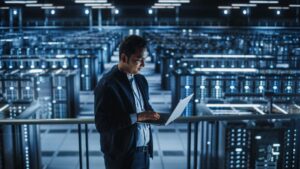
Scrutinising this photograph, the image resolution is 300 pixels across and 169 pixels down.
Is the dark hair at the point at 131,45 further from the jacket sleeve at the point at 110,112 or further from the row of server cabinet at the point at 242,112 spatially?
the row of server cabinet at the point at 242,112

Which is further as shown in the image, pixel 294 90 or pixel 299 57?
pixel 299 57

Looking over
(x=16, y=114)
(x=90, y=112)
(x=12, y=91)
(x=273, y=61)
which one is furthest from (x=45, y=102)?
(x=273, y=61)

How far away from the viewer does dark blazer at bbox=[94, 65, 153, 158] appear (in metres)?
3.01

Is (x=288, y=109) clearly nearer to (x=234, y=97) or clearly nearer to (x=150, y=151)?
(x=234, y=97)

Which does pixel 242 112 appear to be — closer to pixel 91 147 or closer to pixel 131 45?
pixel 91 147

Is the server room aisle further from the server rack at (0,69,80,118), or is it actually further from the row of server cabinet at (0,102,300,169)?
the row of server cabinet at (0,102,300,169)

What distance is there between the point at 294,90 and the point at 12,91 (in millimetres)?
7662

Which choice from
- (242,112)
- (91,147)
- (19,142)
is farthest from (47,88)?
(242,112)

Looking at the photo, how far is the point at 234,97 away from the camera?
9.27 meters

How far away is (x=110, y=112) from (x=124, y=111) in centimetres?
10

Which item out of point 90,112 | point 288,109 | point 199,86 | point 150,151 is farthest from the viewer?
point 90,112

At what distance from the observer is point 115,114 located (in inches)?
119

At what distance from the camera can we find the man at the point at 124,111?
9.88ft

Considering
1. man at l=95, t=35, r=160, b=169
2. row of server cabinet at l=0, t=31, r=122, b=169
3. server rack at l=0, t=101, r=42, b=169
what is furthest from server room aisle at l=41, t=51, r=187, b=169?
man at l=95, t=35, r=160, b=169
